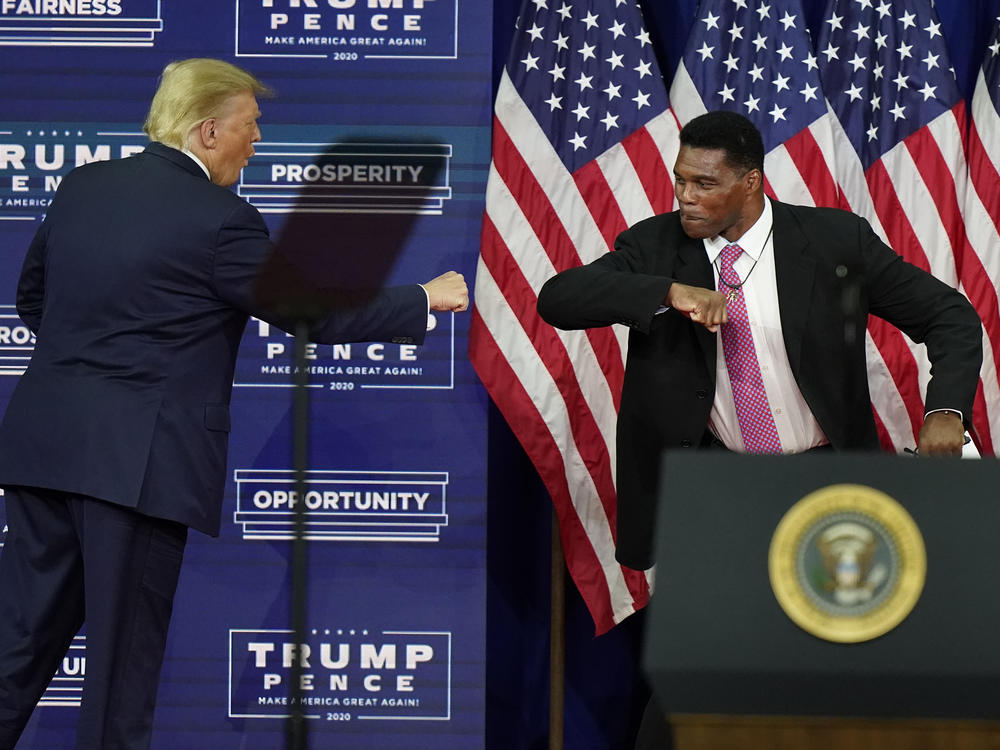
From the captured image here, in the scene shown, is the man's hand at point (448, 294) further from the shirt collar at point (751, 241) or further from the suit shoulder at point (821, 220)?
the suit shoulder at point (821, 220)

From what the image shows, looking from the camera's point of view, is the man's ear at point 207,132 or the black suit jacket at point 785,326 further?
the black suit jacket at point 785,326

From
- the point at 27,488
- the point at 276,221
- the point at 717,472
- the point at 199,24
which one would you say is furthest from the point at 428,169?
the point at 717,472

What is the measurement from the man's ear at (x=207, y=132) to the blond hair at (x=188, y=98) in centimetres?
1

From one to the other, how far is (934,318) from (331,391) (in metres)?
1.84

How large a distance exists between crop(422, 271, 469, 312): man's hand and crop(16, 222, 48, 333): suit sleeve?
94cm

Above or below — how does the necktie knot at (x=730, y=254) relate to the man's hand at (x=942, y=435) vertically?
above

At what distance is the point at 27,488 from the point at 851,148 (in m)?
2.59

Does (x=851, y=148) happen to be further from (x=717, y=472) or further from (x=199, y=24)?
(x=717, y=472)

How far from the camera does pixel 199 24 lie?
403 cm

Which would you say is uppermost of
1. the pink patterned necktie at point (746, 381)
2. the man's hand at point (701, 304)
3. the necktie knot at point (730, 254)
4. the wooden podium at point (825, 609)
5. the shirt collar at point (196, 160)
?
the shirt collar at point (196, 160)

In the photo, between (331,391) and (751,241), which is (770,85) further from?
(331,391)

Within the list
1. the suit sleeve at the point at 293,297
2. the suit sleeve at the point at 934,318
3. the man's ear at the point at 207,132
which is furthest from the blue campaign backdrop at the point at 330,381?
the suit sleeve at the point at 934,318

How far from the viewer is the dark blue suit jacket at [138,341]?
2.92 m

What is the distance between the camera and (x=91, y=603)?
9.47 ft
